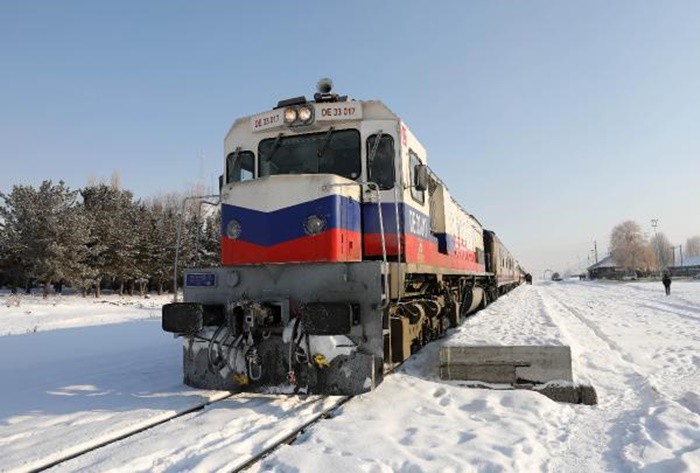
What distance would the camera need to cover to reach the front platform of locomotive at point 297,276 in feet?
17.8

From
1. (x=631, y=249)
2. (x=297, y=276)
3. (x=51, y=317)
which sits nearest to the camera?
(x=297, y=276)

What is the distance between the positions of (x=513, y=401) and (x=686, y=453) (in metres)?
1.80

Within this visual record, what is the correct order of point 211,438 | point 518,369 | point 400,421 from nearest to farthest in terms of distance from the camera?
1. point 211,438
2. point 400,421
3. point 518,369

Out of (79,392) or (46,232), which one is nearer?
(79,392)

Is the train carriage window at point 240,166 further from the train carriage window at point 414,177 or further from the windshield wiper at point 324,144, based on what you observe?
the train carriage window at point 414,177

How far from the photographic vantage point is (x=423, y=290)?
319 inches

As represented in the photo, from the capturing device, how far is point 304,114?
647cm

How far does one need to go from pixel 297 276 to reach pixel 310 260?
0.25 meters

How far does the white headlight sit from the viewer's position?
6441 mm

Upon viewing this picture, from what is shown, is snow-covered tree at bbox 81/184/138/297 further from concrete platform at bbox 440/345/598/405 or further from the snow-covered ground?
concrete platform at bbox 440/345/598/405

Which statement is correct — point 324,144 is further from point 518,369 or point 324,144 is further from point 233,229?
point 518,369

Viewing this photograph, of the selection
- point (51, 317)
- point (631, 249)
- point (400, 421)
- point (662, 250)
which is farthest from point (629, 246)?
point (400, 421)

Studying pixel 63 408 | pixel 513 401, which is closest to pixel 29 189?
pixel 63 408

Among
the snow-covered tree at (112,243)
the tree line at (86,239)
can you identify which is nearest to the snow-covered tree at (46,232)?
the tree line at (86,239)
